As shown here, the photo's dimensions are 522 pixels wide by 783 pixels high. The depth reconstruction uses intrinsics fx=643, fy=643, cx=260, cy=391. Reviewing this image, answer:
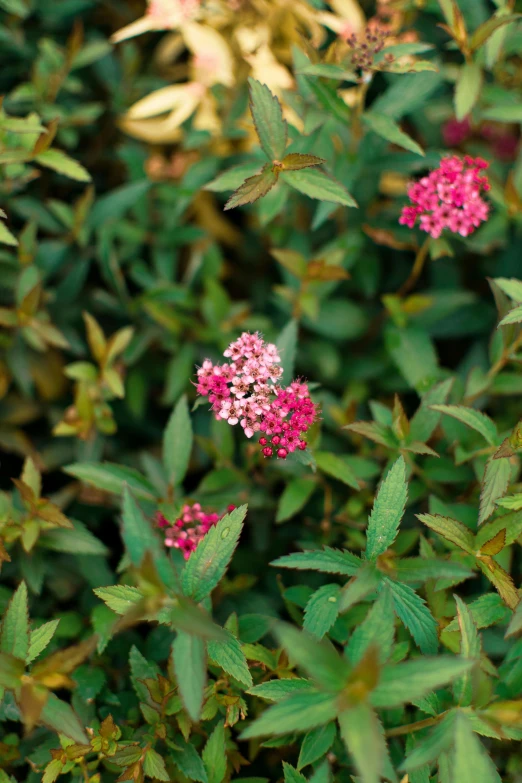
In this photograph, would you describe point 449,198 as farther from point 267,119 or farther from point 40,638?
point 40,638

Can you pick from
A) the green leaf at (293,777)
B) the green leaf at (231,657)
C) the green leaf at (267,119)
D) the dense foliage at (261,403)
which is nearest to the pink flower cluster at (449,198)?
the dense foliage at (261,403)

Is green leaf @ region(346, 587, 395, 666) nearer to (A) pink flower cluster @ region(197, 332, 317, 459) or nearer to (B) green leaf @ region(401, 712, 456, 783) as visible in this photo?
(B) green leaf @ region(401, 712, 456, 783)

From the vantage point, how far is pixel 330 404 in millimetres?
2818

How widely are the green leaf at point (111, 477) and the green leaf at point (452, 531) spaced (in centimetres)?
99

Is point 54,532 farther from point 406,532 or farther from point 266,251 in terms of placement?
point 266,251

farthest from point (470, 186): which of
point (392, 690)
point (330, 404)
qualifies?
point (392, 690)

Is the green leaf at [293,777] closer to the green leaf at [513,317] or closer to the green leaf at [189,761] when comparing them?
the green leaf at [189,761]

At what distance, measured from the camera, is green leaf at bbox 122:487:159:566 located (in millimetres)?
1527

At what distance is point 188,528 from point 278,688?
62cm

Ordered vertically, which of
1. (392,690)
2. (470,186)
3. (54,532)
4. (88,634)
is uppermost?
(470,186)

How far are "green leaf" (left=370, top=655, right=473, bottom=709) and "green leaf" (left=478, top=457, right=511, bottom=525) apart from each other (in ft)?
2.00

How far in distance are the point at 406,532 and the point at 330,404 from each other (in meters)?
0.71

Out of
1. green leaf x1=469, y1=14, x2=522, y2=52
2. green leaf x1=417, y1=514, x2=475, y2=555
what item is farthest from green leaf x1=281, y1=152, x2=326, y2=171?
green leaf x1=417, y1=514, x2=475, y2=555

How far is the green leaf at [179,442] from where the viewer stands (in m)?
2.32
